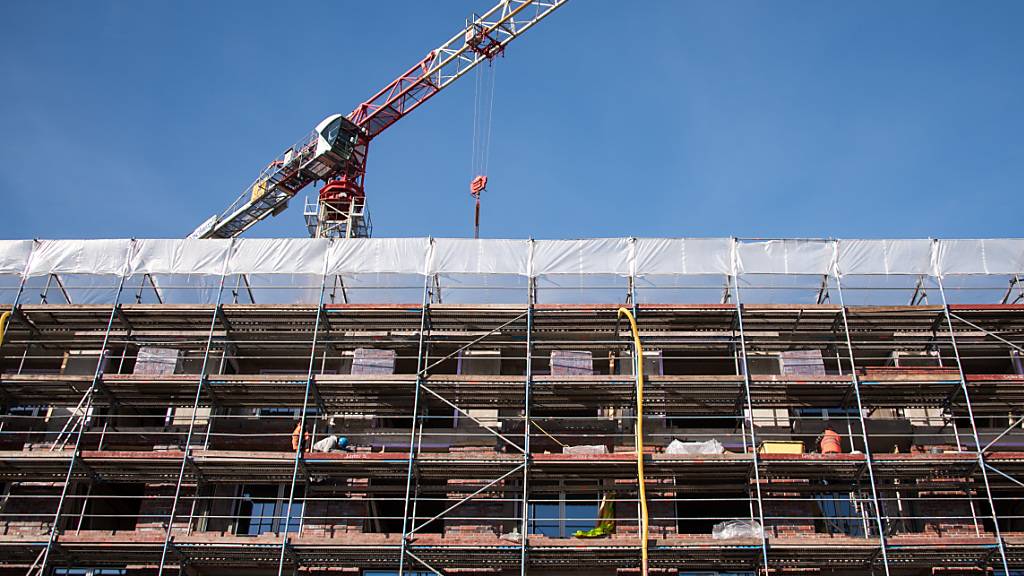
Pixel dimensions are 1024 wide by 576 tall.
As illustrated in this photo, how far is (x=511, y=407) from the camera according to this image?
2617cm

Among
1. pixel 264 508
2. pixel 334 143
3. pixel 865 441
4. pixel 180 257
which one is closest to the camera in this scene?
pixel 865 441

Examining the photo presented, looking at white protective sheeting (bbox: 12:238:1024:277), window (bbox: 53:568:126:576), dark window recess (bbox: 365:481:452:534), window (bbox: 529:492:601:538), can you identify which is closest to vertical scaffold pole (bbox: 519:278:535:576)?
window (bbox: 529:492:601:538)

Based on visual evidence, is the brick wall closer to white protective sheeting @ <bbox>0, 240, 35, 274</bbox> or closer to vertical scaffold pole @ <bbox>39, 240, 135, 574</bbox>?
vertical scaffold pole @ <bbox>39, 240, 135, 574</bbox>

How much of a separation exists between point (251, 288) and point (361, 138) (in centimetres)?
2284

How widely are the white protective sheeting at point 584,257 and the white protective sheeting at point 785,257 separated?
9.85 feet

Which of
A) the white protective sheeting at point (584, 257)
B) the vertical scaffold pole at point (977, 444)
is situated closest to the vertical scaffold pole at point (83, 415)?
the white protective sheeting at point (584, 257)

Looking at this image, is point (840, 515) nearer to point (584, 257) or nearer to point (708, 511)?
point (708, 511)

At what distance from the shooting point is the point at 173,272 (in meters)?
28.5

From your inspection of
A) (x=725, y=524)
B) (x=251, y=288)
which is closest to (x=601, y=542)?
(x=725, y=524)

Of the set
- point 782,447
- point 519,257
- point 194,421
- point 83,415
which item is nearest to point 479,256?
point 519,257

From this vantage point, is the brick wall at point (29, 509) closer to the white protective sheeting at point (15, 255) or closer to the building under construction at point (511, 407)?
the building under construction at point (511, 407)

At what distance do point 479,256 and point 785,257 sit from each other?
799 centimetres

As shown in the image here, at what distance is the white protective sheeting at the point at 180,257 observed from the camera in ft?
93.7

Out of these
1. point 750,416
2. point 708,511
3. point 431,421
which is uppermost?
point 431,421
